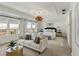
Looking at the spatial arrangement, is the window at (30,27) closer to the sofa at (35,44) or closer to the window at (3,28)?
the sofa at (35,44)

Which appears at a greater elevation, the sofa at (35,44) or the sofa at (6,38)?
the sofa at (6,38)

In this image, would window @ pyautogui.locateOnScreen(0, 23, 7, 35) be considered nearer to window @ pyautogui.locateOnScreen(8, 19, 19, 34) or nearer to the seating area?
the seating area

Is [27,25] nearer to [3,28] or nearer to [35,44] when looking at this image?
[3,28]

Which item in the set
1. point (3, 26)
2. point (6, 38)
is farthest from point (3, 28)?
point (6, 38)

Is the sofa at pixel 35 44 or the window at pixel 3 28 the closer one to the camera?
the window at pixel 3 28

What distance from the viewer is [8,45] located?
7.23 feet

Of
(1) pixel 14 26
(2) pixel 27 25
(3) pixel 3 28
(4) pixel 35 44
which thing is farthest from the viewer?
(4) pixel 35 44

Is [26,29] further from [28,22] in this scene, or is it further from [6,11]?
[6,11]

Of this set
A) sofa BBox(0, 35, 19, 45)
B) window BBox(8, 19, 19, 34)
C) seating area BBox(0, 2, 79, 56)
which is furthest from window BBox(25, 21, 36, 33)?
sofa BBox(0, 35, 19, 45)

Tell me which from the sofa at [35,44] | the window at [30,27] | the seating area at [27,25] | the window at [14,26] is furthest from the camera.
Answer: the sofa at [35,44]

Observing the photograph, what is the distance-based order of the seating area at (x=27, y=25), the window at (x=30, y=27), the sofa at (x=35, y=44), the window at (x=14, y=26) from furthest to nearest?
the sofa at (x=35, y=44) → the window at (x=30, y=27) → the window at (x=14, y=26) → the seating area at (x=27, y=25)

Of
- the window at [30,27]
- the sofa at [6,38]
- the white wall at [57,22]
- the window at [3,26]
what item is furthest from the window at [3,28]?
the white wall at [57,22]

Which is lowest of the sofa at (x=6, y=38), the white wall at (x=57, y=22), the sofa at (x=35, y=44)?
the sofa at (x=35, y=44)

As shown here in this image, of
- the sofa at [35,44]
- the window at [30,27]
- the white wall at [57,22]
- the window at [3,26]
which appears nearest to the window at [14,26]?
the window at [3,26]
